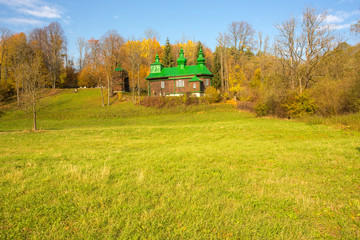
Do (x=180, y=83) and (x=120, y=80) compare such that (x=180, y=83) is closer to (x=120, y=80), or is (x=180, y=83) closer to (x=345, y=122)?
(x=120, y=80)

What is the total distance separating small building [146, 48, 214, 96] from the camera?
44156mm

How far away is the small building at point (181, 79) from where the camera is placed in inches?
1738

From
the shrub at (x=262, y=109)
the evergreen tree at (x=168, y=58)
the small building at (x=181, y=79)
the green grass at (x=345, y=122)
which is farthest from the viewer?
the evergreen tree at (x=168, y=58)

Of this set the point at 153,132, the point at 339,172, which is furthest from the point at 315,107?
the point at 339,172

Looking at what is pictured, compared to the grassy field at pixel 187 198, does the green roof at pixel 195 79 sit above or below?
above

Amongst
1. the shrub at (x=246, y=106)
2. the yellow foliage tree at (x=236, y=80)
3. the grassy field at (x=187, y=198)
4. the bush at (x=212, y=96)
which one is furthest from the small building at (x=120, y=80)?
the grassy field at (x=187, y=198)

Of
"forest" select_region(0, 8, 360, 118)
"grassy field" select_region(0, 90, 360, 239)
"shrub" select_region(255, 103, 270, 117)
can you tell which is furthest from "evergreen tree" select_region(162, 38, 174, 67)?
"grassy field" select_region(0, 90, 360, 239)

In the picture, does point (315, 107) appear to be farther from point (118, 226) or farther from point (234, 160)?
point (118, 226)

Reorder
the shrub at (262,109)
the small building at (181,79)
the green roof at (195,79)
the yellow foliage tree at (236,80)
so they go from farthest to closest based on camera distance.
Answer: the small building at (181,79), the green roof at (195,79), the yellow foliage tree at (236,80), the shrub at (262,109)

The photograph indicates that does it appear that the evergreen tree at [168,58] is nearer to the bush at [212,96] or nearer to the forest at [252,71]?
the forest at [252,71]

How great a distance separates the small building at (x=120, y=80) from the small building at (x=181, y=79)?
6.65m

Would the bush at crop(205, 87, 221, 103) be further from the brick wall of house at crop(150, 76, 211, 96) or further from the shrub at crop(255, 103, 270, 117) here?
the shrub at crop(255, 103, 270, 117)

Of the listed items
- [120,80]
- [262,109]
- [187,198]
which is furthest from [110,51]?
[187,198]

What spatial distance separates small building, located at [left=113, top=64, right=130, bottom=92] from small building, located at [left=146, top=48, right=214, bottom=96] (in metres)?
6.65
